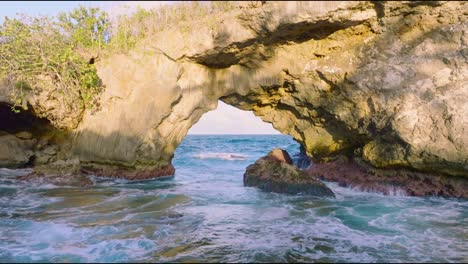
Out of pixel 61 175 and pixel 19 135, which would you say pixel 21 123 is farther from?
pixel 61 175

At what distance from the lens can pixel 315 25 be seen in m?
10.6

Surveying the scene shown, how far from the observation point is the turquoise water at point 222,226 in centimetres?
528

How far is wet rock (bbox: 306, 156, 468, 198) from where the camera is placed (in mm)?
10016

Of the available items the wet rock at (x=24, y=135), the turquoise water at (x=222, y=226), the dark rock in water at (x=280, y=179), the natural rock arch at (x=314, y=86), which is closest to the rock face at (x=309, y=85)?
the natural rock arch at (x=314, y=86)

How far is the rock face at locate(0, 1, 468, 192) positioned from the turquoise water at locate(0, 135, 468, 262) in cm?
178

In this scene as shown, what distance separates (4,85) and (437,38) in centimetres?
1290

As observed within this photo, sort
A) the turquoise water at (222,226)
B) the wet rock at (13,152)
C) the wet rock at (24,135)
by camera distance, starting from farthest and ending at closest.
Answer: the wet rock at (24,135) < the wet rock at (13,152) < the turquoise water at (222,226)

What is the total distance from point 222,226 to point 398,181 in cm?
619

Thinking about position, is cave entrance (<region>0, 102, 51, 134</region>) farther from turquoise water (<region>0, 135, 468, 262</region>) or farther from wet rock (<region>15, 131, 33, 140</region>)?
turquoise water (<region>0, 135, 468, 262</region>)

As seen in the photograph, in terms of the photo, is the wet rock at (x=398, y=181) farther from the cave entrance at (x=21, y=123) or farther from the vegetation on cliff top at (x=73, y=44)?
the cave entrance at (x=21, y=123)

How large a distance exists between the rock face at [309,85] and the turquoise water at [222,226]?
1779 millimetres

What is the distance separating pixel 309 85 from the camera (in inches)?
496

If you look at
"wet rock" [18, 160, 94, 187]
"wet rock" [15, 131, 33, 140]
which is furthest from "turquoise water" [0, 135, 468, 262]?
"wet rock" [15, 131, 33, 140]

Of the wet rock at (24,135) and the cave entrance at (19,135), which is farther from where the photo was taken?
the wet rock at (24,135)
